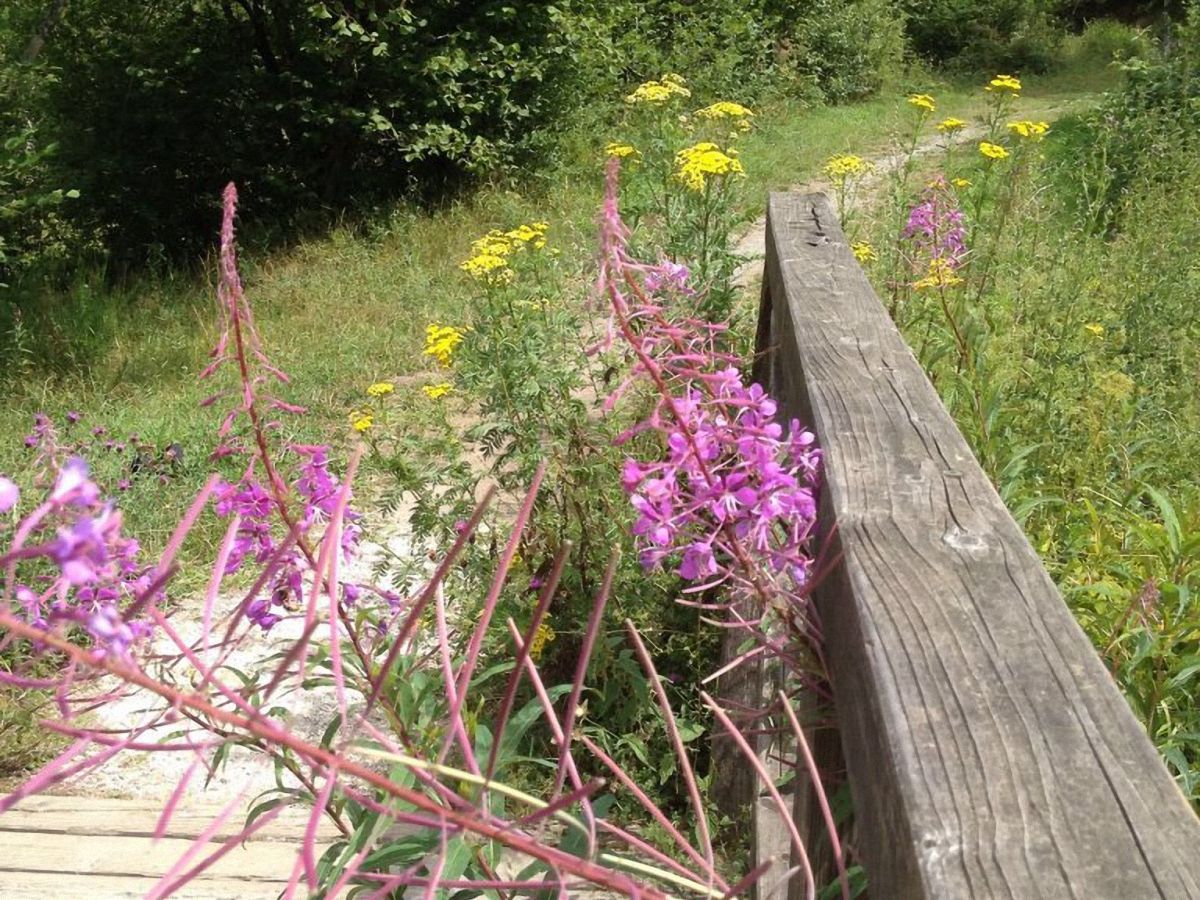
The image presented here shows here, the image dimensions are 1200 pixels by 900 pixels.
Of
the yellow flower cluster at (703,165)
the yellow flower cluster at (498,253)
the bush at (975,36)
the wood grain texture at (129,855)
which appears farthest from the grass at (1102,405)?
the bush at (975,36)

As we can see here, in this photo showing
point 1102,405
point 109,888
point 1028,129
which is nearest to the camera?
point 109,888

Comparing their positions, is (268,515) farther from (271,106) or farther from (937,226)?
(271,106)

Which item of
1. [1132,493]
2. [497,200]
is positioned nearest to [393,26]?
[497,200]

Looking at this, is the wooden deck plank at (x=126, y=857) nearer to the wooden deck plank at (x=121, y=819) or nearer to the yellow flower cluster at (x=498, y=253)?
the wooden deck plank at (x=121, y=819)

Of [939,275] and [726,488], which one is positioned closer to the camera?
[726,488]

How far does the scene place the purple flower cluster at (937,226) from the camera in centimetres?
350

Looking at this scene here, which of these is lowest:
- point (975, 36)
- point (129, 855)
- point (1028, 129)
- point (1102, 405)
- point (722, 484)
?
point (129, 855)

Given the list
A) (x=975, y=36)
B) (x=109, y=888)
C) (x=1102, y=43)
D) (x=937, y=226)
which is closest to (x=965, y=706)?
(x=109, y=888)

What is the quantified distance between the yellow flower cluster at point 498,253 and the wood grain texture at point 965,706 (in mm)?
1632

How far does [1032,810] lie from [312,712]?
10.2 feet

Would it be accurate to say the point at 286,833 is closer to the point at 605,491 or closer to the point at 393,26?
the point at 605,491

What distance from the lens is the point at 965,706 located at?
803mm

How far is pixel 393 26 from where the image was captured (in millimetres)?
8945

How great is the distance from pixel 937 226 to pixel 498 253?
4.93 ft
